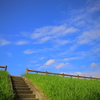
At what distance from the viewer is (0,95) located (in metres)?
7.54

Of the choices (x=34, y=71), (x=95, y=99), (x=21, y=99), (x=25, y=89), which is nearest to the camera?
(x=95, y=99)

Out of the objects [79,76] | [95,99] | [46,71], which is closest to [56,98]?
[95,99]

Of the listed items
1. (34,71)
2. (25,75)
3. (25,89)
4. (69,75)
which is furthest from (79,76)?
(25,89)

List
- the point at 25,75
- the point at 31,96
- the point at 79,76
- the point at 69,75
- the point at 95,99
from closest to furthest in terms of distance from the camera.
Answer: the point at 95,99 < the point at 31,96 < the point at 25,75 < the point at 69,75 < the point at 79,76

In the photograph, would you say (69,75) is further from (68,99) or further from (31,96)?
(68,99)

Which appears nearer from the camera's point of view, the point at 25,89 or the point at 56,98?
the point at 56,98

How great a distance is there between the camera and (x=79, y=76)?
23391 millimetres

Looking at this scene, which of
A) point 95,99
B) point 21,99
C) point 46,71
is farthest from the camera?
point 46,71

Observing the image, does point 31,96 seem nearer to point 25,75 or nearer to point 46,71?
point 25,75

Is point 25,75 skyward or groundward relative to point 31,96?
skyward

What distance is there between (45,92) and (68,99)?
2346 mm

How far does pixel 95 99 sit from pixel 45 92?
3492mm

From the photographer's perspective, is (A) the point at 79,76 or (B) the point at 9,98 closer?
(B) the point at 9,98

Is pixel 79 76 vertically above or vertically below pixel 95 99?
above
